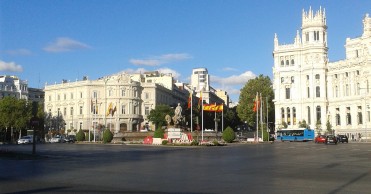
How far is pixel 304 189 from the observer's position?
13320 mm

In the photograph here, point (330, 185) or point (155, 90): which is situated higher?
point (155, 90)

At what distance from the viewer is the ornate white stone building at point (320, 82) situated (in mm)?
102125

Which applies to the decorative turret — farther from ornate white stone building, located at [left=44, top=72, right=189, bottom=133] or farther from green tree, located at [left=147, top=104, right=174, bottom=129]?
ornate white stone building, located at [left=44, top=72, right=189, bottom=133]

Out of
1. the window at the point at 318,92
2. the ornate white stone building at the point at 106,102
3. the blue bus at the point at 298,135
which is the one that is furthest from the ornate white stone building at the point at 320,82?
the ornate white stone building at the point at 106,102

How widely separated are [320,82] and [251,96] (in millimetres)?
18323

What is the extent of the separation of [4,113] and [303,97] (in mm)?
75244

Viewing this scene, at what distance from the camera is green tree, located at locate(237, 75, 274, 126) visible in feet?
378

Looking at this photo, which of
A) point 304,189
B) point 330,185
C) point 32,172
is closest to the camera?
point 304,189

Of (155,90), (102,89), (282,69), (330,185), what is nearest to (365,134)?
(282,69)

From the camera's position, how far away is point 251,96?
11656cm

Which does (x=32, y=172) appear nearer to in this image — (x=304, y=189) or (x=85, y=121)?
(x=304, y=189)

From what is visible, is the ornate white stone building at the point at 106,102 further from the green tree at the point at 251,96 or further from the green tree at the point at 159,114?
the green tree at the point at 251,96

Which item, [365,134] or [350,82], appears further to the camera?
[350,82]

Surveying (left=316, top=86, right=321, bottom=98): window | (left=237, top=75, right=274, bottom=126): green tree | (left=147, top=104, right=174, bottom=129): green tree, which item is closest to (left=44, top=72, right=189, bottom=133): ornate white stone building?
(left=147, top=104, right=174, bottom=129): green tree
